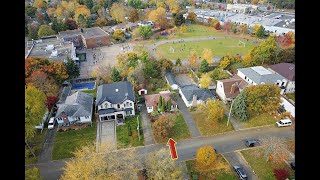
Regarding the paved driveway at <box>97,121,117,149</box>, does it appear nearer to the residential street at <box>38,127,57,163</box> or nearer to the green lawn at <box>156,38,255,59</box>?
the residential street at <box>38,127,57,163</box>

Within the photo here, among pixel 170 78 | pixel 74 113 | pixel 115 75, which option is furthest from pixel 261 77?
pixel 74 113

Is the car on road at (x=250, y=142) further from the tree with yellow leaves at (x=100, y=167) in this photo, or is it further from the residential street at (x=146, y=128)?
the tree with yellow leaves at (x=100, y=167)

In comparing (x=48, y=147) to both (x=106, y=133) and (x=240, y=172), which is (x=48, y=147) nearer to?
(x=106, y=133)

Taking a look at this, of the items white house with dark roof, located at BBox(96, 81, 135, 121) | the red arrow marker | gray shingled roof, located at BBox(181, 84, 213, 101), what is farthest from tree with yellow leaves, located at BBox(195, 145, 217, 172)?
white house with dark roof, located at BBox(96, 81, 135, 121)

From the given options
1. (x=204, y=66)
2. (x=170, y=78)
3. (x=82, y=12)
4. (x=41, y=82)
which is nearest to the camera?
(x=41, y=82)

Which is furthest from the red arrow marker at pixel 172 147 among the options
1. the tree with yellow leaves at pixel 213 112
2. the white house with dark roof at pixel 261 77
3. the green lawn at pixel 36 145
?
the white house with dark roof at pixel 261 77
